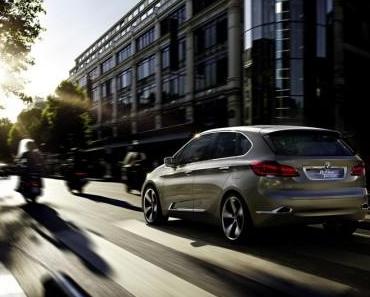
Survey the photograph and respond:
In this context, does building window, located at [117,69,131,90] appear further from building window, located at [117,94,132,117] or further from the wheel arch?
the wheel arch

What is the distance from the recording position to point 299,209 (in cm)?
708

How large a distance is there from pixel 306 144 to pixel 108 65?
6385cm

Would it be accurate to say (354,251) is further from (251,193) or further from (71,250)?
(71,250)

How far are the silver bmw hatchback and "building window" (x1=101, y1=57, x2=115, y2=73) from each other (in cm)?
6024

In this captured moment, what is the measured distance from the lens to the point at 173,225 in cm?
968

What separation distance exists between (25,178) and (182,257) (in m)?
9.97

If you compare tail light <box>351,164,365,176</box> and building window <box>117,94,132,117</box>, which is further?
building window <box>117,94,132,117</box>

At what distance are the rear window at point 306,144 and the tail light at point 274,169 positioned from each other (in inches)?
7.8

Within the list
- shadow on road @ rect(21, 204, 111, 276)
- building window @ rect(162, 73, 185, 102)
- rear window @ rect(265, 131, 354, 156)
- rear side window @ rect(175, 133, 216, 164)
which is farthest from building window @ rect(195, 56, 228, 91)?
rear window @ rect(265, 131, 354, 156)

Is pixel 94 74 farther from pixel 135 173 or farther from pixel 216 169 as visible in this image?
pixel 216 169

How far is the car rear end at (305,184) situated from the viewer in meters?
7.10

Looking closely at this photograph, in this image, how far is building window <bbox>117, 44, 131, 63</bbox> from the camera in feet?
200

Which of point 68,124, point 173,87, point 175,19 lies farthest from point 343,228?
point 68,124

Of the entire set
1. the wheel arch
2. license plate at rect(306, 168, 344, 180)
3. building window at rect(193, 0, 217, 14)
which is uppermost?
building window at rect(193, 0, 217, 14)
